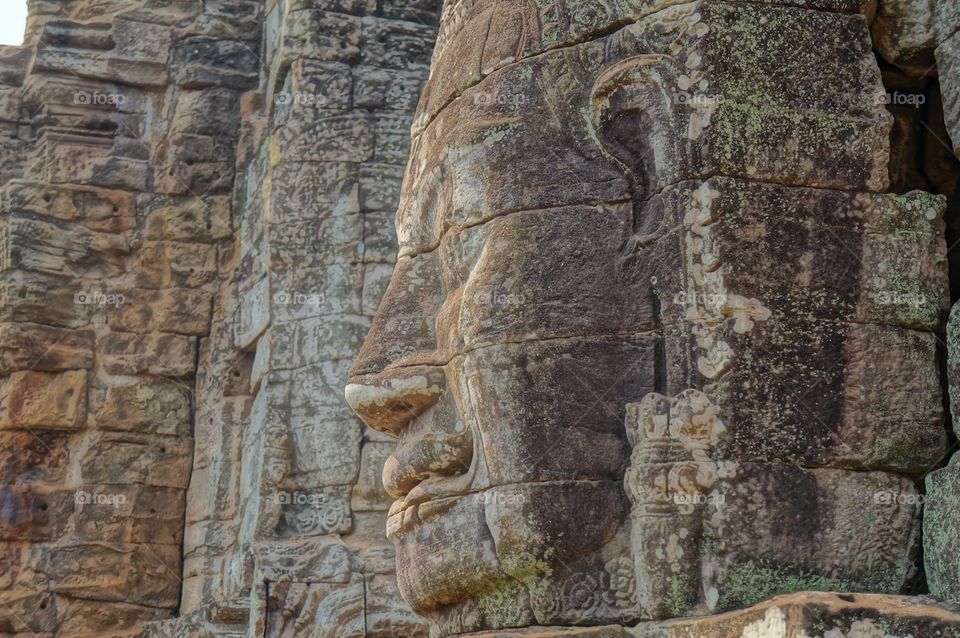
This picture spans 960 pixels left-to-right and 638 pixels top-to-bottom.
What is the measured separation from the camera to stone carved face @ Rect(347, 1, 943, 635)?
3.65 metres

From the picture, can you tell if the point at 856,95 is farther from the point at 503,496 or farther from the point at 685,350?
the point at 503,496

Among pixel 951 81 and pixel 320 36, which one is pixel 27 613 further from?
pixel 951 81

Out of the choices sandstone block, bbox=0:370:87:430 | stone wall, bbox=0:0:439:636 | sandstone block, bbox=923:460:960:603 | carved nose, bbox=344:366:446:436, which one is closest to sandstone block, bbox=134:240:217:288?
stone wall, bbox=0:0:439:636

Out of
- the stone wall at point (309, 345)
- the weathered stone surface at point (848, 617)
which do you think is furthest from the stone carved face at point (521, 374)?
the stone wall at point (309, 345)

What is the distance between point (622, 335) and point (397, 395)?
710 millimetres

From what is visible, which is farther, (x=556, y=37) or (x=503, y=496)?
(x=556, y=37)

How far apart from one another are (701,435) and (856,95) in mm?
1027

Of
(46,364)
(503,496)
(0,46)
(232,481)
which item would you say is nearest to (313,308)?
(232,481)

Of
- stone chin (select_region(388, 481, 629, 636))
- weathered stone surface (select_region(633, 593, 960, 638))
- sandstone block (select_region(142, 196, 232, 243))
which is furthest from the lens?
sandstone block (select_region(142, 196, 232, 243))

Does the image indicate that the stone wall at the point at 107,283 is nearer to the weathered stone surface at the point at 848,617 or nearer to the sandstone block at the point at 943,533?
the sandstone block at the point at 943,533

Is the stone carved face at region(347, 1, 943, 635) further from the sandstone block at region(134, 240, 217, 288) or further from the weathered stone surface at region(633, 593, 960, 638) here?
the sandstone block at region(134, 240, 217, 288)

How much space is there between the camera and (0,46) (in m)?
9.14

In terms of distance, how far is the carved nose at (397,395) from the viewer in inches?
162

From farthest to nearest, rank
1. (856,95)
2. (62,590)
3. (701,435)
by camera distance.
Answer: (62,590)
(856,95)
(701,435)
